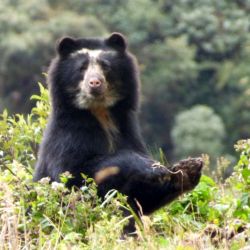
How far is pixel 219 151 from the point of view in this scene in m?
50.2

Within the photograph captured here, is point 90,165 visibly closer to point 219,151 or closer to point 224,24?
point 219,151

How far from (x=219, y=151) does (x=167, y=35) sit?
15.6m

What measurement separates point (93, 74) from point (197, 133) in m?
42.4

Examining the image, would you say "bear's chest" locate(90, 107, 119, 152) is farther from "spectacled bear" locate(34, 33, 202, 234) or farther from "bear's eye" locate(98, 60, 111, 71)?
"bear's eye" locate(98, 60, 111, 71)

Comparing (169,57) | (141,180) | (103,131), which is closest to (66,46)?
(103,131)

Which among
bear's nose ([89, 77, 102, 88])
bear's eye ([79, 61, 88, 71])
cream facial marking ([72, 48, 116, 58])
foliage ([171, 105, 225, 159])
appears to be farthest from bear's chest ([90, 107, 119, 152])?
foliage ([171, 105, 225, 159])

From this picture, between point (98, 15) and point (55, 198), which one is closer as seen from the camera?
point (55, 198)

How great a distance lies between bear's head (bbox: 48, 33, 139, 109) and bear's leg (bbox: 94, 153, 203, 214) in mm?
730

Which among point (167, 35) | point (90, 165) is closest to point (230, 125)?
point (167, 35)

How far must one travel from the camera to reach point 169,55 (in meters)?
62.4

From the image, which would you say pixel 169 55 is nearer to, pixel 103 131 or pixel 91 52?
pixel 91 52

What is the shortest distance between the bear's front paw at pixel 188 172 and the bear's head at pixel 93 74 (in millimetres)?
1148

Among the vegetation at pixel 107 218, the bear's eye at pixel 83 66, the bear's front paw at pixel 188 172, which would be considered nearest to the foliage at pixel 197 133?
the bear's eye at pixel 83 66

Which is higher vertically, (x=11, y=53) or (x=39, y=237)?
(x=39, y=237)
